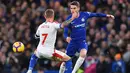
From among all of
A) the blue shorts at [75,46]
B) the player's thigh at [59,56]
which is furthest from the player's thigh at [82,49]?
the player's thigh at [59,56]

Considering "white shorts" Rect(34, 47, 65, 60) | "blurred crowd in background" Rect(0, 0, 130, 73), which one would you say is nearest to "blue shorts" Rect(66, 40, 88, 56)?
"white shorts" Rect(34, 47, 65, 60)

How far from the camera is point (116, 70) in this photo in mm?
22219

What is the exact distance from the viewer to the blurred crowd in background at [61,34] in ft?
74.6

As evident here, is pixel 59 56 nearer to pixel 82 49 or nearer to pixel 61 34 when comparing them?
pixel 82 49

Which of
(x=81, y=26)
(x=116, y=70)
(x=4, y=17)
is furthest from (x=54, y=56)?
(x=4, y=17)

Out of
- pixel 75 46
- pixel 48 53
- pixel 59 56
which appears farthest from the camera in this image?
pixel 75 46

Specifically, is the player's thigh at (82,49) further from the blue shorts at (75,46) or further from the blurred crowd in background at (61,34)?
the blurred crowd in background at (61,34)

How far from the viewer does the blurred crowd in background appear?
2273 cm

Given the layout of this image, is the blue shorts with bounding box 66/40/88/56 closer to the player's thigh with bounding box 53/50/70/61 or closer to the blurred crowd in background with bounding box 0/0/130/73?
the player's thigh with bounding box 53/50/70/61

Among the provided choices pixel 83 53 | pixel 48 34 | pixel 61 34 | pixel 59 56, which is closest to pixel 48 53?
pixel 59 56

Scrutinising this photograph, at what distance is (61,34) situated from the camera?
25.3 metres

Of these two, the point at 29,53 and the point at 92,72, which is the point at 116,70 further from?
the point at 29,53

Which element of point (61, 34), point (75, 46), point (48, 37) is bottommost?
point (61, 34)

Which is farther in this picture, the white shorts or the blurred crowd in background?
the blurred crowd in background
